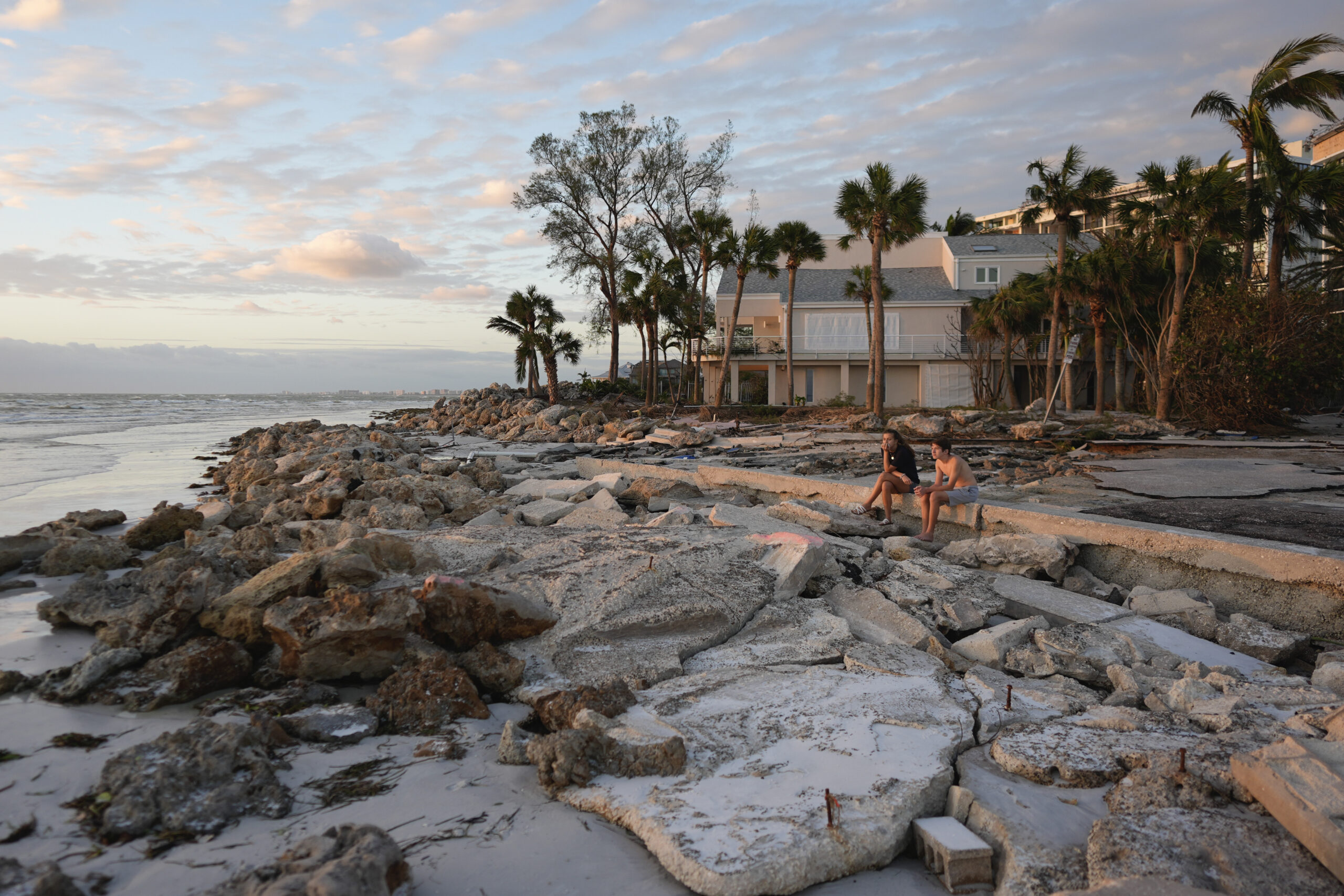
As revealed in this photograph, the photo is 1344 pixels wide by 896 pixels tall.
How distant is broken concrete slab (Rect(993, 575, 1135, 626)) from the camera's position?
15.5 ft

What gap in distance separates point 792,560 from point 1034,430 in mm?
13538

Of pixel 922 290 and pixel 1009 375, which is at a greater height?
pixel 922 290

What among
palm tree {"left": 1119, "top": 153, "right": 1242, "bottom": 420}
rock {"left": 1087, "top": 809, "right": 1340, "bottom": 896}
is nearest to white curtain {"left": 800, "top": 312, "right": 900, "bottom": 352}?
palm tree {"left": 1119, "top": 153, "right": 1242, "bottom": 420}

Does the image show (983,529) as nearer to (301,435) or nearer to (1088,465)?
(1088,465)

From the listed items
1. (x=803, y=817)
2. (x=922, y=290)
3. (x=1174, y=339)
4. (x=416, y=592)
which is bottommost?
(x=803, y=817)

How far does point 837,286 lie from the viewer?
36125mm

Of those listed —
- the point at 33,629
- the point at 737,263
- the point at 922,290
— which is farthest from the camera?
the point at 922,290

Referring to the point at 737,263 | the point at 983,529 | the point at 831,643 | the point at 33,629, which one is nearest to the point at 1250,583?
the point at 983,529

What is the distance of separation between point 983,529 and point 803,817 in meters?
4.93

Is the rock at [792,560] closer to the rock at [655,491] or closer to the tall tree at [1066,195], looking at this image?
the rock at [655,491]

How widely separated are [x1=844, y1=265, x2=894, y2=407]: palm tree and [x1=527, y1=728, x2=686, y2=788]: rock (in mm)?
26066

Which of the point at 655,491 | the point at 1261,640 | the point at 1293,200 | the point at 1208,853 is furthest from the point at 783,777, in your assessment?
the point at 1293,200

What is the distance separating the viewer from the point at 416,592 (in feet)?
13.2

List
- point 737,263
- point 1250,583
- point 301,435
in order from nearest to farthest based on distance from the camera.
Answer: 1. point 1250,583
2. point 301,435
3. point 737,263
